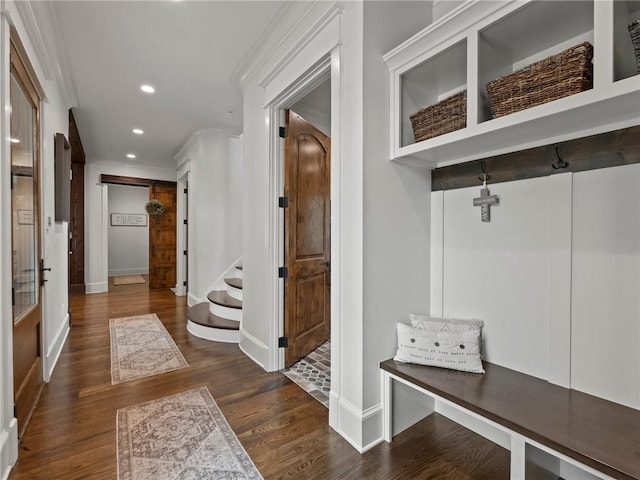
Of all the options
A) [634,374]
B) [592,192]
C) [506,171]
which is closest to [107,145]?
[506,171]

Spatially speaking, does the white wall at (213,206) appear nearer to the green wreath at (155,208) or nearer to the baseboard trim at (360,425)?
the green wreath at (155,208)

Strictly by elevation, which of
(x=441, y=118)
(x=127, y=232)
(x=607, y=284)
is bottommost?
(x=607, y=284)

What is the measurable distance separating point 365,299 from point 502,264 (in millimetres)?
761

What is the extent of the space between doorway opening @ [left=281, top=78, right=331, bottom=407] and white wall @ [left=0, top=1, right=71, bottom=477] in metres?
1.65

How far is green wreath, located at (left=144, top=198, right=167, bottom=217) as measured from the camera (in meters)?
6.39

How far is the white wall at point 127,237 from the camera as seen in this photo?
881 cm

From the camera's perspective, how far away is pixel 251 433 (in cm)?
187

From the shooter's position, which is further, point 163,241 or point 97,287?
point 163,241

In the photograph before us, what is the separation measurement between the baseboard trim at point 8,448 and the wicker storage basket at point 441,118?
2.54 m

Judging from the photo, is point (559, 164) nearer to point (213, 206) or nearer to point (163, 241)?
point (213, 206)

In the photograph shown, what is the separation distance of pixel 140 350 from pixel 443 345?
2.87m

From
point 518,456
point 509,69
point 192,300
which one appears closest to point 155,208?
point 192,300


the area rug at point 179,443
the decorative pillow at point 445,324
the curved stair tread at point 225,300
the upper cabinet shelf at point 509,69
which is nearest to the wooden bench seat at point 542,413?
the decorative pillow at point 445,324

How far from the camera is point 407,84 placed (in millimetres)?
1889
